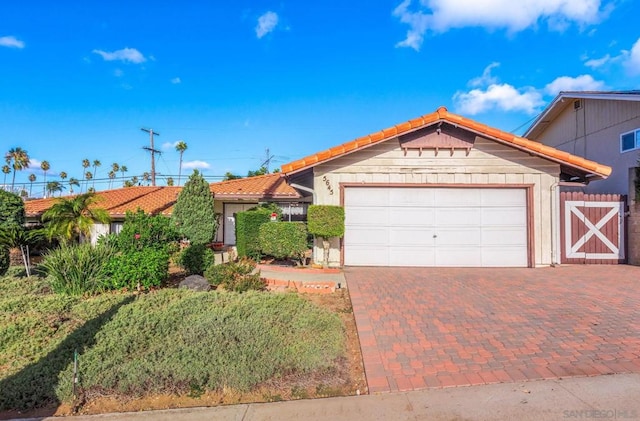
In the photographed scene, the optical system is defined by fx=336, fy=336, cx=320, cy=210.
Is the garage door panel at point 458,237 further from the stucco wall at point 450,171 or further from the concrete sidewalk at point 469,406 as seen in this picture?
the concrete sidewalk at point 469,406

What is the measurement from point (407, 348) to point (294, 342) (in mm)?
1412

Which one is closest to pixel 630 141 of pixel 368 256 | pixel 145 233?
pixel 368 256

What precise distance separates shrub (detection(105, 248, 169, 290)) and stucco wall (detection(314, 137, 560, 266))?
413 centimetres

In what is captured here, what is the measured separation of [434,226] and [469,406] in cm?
683

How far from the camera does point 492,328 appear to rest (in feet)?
15.4

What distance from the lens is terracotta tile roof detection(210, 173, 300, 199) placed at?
15898 millimetres

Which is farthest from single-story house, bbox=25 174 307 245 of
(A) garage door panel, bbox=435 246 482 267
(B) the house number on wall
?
(A) garage door panel, bbox=435 246 482 267

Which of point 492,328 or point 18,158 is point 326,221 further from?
point 18,158

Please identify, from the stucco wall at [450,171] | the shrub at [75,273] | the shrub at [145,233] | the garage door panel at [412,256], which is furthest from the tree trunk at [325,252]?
the shrub at [75,273]

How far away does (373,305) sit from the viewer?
576 cm

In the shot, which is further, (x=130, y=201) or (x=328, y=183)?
(x=130, y=201)

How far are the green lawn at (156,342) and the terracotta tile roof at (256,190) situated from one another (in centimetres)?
977

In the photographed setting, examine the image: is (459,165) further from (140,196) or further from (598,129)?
(140,196)

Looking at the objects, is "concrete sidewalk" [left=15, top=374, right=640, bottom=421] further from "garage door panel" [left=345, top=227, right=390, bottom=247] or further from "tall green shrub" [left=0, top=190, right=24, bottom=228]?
"tall green shrub" [left=0, top=190, right=24, bottom=228]
